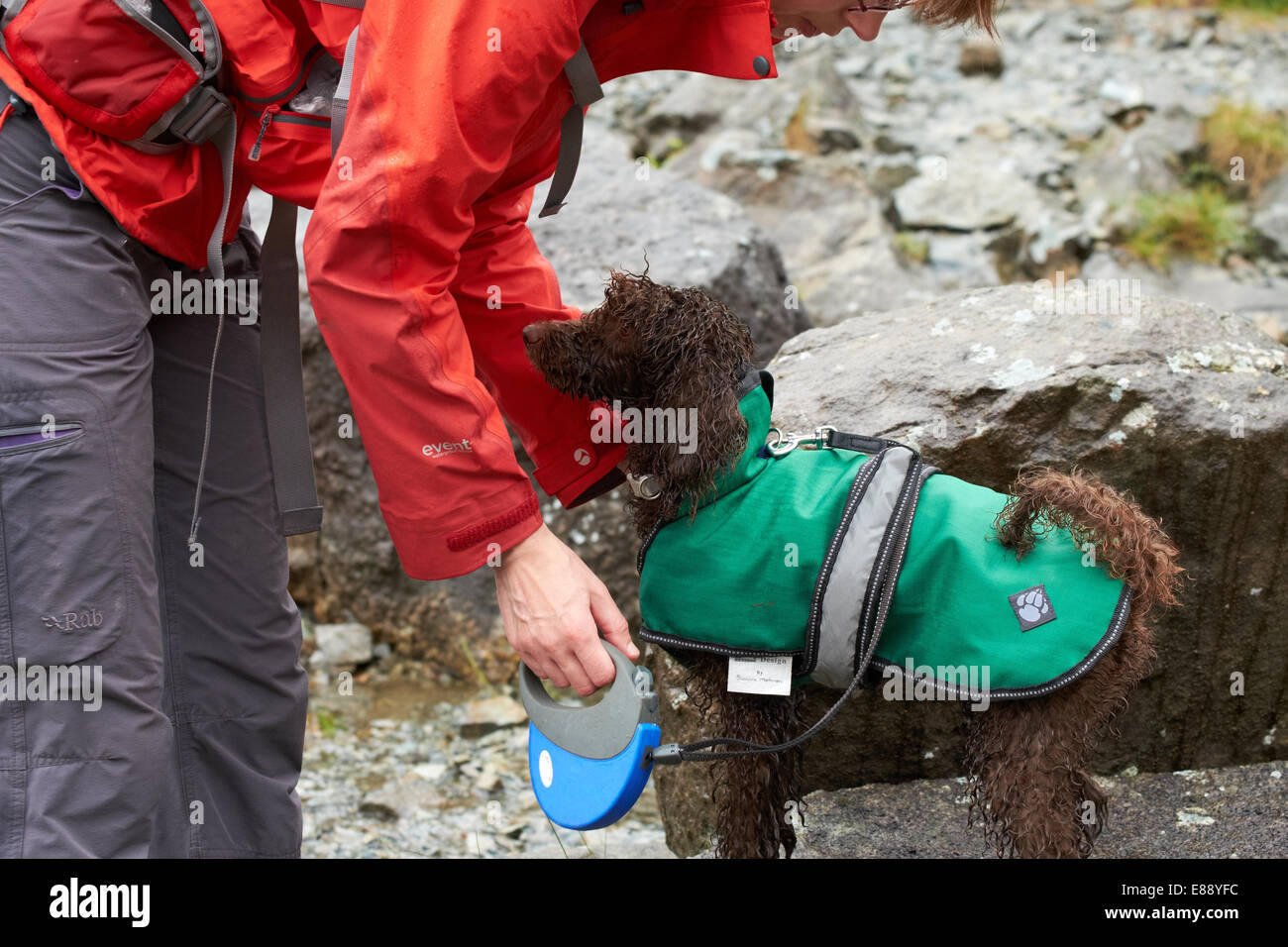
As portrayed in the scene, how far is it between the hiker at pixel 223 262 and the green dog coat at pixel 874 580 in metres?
0.45

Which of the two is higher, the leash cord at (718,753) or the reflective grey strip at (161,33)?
the reflective grey strip at (161,33)

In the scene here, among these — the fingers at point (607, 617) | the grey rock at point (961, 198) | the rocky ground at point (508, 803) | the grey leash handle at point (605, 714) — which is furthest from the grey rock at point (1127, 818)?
the grey rock at point (961, 198)

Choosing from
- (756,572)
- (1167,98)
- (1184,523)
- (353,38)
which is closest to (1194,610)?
(1184,523)

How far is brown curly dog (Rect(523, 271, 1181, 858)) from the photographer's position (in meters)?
2.36

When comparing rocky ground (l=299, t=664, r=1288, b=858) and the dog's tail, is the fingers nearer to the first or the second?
the dog's tail

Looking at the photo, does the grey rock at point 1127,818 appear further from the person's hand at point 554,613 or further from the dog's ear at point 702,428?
the person's hand at point 554,613

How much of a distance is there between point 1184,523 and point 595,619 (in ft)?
6.16

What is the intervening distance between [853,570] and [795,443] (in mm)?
364

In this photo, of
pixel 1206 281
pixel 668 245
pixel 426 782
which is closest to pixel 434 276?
pixel 426 782

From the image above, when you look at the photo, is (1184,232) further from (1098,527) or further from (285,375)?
(285,375)

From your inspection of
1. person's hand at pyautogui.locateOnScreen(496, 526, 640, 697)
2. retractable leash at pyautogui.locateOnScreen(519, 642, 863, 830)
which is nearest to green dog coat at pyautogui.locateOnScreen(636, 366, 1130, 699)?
retractable leash at pyautogui.locateOnScreen(519, 642, 863, 830)

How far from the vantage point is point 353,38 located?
188 cm

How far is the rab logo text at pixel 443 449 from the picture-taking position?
1905 millimetres

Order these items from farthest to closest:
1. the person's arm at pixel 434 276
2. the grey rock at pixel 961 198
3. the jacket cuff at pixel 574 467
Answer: the grey rock at pixel 961 198
the jacket cuff at pixel 574 467
the person's arm at pixel 434 276
